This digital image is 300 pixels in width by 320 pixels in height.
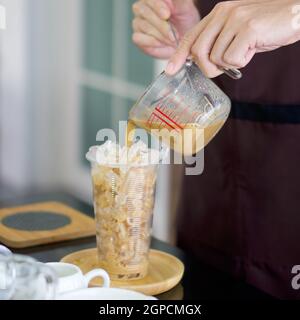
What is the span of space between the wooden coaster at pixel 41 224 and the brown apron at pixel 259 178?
306 mm

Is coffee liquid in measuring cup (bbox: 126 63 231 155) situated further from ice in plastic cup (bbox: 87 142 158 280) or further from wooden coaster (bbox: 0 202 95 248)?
wooden coaster (bbox: 0 202 95 248)

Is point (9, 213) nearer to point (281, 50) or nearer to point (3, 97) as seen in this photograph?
point (281, 50)

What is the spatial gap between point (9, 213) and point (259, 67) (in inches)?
22.4

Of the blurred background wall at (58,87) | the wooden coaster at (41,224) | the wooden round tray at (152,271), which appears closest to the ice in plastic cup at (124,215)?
the wooden round tray at (152,271)

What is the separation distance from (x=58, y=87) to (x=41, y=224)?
2.51 metres

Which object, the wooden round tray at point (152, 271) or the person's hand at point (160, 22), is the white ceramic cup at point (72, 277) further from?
the person's hand at point (160, 22)

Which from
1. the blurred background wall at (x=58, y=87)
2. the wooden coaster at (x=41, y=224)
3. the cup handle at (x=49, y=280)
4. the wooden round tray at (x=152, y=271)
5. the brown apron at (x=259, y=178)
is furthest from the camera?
the blurred background wall at (x=58, y=87)

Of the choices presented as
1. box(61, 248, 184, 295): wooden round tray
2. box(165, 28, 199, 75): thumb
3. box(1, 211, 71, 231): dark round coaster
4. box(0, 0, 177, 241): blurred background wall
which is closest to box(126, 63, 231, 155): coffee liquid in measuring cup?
box(165, 28, 199, 75): thumb

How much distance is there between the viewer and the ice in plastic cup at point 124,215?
1.18 metres

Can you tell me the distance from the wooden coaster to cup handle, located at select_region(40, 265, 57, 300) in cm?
37

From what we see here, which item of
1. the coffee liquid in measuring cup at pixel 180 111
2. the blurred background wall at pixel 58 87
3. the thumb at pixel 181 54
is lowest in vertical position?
the blurred background wall at pixel 58 87

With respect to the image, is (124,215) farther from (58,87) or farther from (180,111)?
(58,87)

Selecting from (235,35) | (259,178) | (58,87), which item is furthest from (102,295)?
(58,87)
